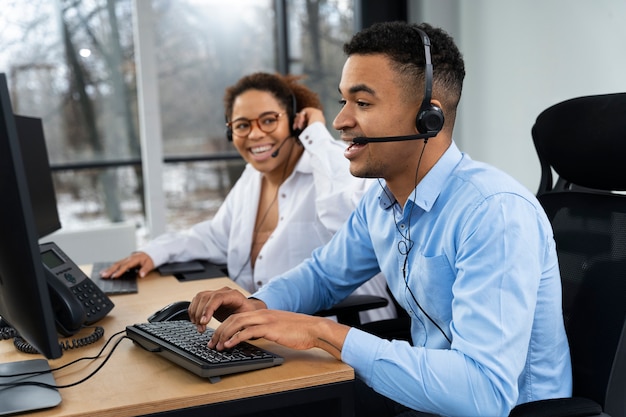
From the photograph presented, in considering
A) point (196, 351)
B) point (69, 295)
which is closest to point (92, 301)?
point (69, 295)

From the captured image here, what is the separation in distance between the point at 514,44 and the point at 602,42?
21.9 inches

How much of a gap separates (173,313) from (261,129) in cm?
93

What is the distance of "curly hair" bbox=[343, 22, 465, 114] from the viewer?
1.29m

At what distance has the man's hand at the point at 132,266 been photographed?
6.40ft

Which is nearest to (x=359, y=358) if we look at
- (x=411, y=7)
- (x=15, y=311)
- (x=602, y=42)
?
(x=15, y=311)

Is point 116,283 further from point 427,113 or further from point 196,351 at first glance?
point 427,113

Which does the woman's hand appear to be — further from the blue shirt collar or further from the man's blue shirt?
the blue shirt collar

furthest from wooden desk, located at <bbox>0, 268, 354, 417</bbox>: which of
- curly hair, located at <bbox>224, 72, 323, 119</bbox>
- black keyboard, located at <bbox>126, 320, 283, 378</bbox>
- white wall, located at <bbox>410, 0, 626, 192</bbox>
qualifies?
white wall, located at <bbox>410, 0, 626, 192</bbox>

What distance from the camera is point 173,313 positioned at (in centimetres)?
143

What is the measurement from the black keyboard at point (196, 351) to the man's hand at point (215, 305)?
3 cm

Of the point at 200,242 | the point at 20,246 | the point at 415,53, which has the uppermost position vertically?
the point at 415,53

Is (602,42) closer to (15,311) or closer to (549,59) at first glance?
(549,59)

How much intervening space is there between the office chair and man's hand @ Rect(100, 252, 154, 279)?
117cm

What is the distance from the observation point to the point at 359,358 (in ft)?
3.65
